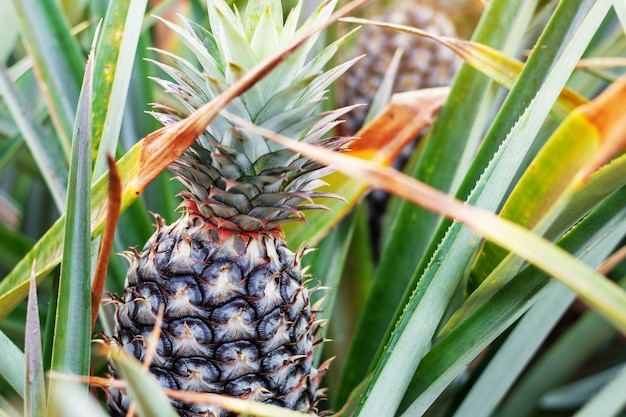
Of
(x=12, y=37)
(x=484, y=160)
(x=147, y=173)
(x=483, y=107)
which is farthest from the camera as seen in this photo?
(x=12, y=37)

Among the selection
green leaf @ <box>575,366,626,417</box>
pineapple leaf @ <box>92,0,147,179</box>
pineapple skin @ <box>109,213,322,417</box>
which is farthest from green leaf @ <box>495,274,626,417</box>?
pineapple leaf @ <box>92,0,147,179</box>

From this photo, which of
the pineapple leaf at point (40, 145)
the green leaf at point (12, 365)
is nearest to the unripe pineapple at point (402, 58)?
the pineapple leaf at point (40, 145)

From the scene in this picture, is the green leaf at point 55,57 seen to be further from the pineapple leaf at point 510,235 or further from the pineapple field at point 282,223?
the pineapple leaf at point 510,235

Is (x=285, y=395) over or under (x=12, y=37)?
under

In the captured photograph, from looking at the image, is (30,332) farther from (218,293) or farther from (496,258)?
(496,258)

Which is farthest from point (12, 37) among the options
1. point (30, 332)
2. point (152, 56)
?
point (30, 332)

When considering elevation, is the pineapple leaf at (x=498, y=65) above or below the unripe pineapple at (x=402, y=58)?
below
